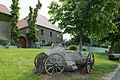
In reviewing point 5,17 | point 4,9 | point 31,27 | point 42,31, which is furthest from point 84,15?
point 42,31

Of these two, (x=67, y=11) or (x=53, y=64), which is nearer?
(x=53, y=64)

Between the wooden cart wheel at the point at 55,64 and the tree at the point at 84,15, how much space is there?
3.25 metres

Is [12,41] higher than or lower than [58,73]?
higher

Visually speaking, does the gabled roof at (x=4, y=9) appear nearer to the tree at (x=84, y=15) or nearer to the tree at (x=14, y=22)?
the tree at (x=14, y=22)

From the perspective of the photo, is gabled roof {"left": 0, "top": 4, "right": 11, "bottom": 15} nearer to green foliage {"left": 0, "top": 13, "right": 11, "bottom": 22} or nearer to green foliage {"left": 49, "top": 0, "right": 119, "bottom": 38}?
green foliage {"left": 0, "top": 13, "right": 11, "bottom": 22}

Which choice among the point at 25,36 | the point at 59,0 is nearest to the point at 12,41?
the point at 25,36

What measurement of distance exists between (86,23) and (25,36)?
3500cm

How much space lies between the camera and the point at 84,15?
1452 cm

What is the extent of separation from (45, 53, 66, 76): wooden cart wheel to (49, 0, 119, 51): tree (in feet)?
10.7

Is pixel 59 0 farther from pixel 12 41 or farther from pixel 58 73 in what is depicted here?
pixel 12 41

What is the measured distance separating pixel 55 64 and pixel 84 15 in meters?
3.76

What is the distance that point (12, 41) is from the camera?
4312cm

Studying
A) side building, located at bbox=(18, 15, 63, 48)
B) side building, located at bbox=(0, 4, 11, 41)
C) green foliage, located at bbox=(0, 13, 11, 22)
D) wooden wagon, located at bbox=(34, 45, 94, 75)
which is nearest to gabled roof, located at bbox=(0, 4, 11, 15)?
side building, located at bbox=(0, 4, 11, 41)

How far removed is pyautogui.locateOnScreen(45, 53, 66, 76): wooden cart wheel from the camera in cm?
1173
